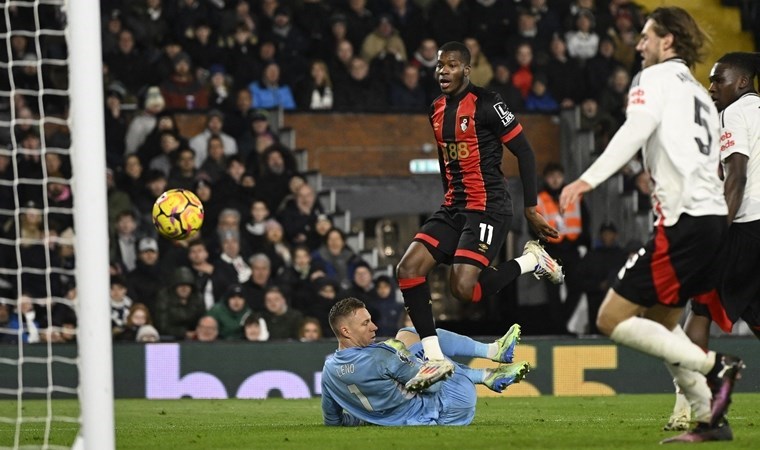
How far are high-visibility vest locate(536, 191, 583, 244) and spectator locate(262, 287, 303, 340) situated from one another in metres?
3.05

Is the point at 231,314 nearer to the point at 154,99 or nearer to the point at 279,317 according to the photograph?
the point at 279,317

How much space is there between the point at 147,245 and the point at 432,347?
6.71 m

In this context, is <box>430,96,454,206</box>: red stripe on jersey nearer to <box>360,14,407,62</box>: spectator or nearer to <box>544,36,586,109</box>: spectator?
<box>360,14,407,62</box>: spectator

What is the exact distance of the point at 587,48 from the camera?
56.2 ft

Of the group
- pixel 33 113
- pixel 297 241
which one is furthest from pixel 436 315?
pixel 33 113

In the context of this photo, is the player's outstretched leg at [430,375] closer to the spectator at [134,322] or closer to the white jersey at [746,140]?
the white jersey at [746,140]

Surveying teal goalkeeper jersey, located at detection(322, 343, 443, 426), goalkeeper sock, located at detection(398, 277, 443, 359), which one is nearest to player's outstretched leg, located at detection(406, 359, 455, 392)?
teal goalkeeper jersey, located at detection(322, 343, 443, 426)

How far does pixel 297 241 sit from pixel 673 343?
8.86m

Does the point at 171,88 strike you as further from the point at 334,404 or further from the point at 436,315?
the point at 334,404

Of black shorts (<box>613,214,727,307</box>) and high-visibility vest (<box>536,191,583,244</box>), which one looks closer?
black shorts (<box>613,214,727,307</box>)

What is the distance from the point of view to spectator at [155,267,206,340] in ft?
44.2

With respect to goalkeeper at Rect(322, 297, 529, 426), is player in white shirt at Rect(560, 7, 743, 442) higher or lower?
higher

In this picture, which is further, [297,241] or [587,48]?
[587,48]

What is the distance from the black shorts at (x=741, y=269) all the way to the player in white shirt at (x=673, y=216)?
1151 millimetres
